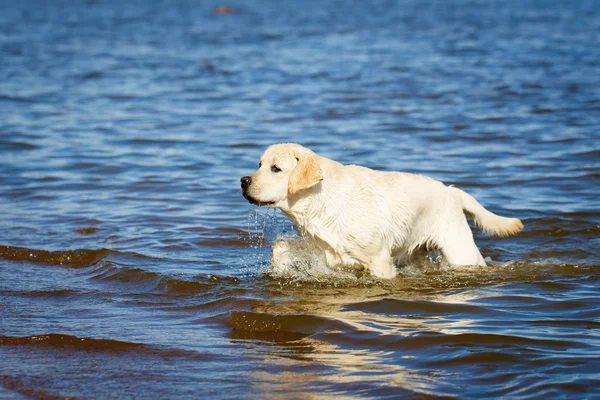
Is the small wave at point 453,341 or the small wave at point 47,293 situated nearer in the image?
the small wave at point 453,341

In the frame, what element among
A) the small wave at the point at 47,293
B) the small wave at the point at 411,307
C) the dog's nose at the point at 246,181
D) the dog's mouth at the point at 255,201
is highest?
the dog's nose at the point at 246,181

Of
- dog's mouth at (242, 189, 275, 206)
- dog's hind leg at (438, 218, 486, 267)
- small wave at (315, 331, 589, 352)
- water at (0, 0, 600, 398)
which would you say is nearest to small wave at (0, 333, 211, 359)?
water at (0, 0, 600, 398)

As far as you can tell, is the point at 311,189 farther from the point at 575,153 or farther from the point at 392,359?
the point at 575,153

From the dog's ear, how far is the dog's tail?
1836mm

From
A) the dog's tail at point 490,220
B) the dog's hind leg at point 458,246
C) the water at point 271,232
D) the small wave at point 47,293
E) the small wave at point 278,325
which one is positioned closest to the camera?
the water at point 271,232

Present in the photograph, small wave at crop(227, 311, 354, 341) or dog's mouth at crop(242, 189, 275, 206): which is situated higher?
dog's mouth at crop(242, 189, 275, 206)

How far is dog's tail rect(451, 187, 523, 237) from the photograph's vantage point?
333 inches

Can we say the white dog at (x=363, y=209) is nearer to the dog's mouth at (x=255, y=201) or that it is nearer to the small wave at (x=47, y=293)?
the dog's mouth at (x=255, y=201)

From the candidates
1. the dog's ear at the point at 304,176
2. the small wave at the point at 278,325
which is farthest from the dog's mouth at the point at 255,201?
the small wave at the point at 278,325

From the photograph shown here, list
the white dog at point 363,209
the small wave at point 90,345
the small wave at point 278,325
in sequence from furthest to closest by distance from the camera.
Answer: the white dog at point 363,209 → the small wave at point 278,325 → the small wave at point 90,345

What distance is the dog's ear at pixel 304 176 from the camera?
7.29m

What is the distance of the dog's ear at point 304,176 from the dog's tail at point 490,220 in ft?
6.02

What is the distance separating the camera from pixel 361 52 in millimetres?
29641

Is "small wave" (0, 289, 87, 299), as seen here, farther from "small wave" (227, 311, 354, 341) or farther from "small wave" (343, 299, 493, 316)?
"small wave" (343, 299, 493, 316)
